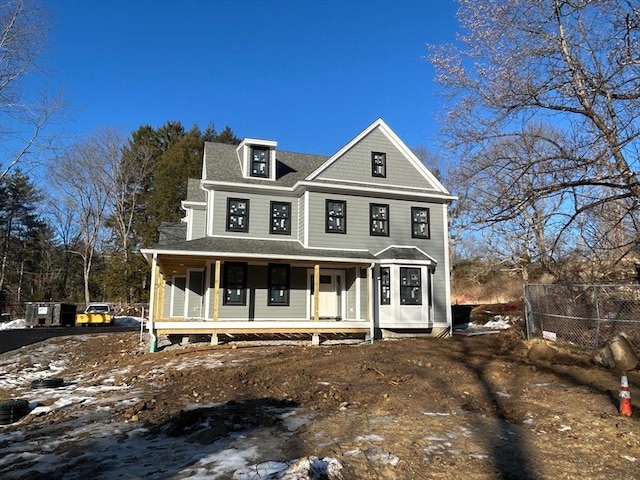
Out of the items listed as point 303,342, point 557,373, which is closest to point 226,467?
point 557,373

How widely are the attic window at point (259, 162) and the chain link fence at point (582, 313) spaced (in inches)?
393

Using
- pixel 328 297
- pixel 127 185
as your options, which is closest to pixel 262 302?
pixel 328 297

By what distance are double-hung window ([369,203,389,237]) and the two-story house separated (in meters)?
0.04

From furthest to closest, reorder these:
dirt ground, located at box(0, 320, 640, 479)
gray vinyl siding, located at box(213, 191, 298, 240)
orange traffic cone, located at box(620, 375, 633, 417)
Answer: gray vinyl siding, located at box(213, 191, 298, 240) < orange traffic cone, located at box(620, 375, 633, 417) < dirt ground, located at box(0, 320, 640, 479)

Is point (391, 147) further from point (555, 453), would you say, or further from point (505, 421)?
point (555, 453)

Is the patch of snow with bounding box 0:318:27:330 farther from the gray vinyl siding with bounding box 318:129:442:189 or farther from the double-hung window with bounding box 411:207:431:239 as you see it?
the double-hung window with bounding box 411:207:431:239

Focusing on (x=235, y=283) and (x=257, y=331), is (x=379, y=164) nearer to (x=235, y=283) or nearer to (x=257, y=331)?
(x=235, y=283)

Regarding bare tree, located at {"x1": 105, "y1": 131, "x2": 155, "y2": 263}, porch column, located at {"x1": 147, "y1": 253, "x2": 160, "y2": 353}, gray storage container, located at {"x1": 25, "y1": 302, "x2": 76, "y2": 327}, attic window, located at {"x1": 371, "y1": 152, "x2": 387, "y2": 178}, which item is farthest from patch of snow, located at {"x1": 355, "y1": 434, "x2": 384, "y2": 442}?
bare tree, located at {"x1": 105, "y1": 131, "x2": 155, "y2": 263}

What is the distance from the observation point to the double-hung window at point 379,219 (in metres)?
17.6

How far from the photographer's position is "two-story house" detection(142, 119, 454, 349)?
15.7 meters

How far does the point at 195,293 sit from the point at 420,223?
30.2 feet

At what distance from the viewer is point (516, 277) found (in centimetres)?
3422

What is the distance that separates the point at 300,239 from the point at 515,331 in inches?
313

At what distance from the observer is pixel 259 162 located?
17.7 metres
